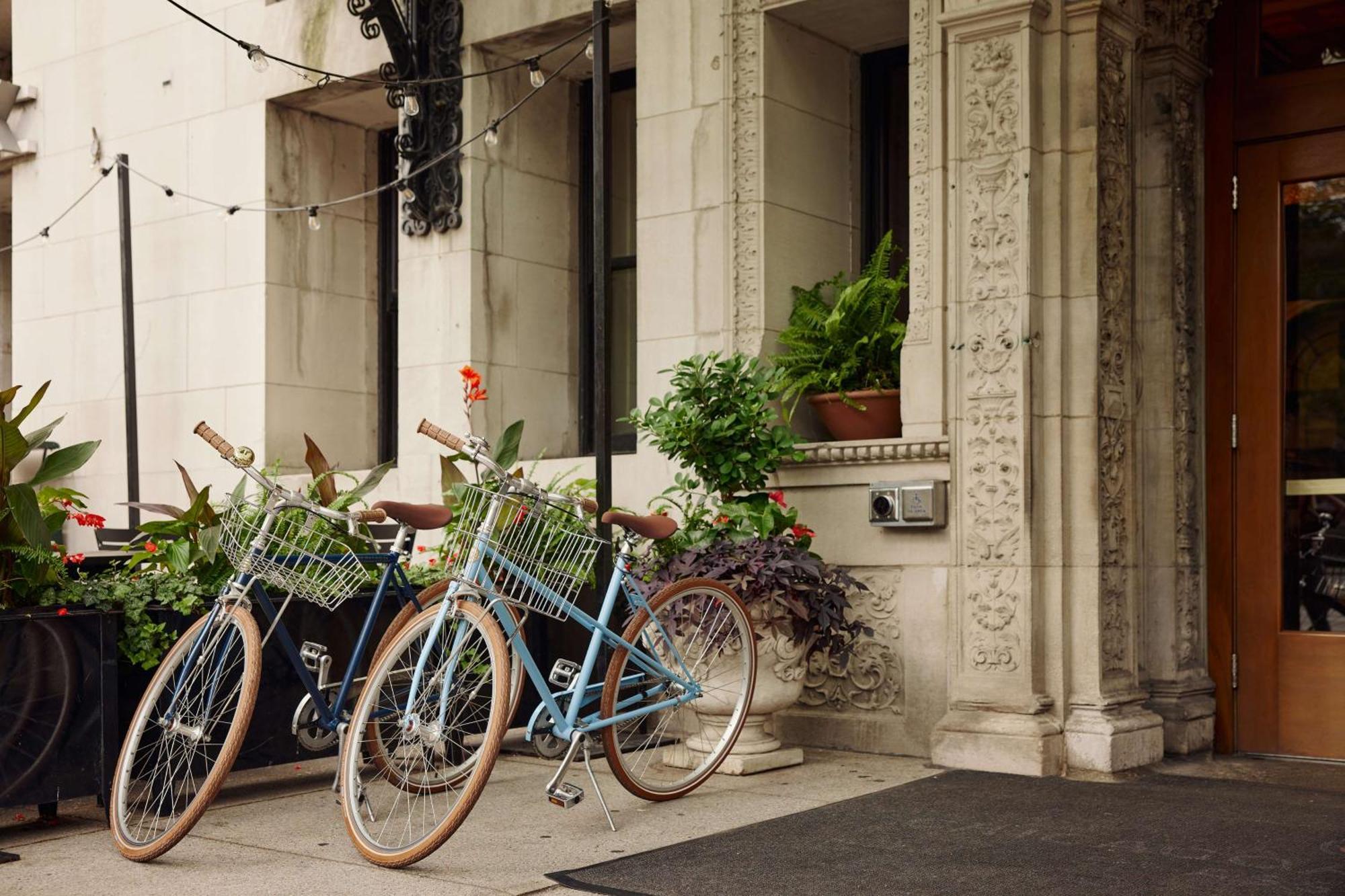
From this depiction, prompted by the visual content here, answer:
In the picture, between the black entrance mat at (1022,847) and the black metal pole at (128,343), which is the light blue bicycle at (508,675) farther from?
the black metal pole at (128,343)

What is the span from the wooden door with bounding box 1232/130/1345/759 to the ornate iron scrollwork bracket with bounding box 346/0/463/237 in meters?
4.96

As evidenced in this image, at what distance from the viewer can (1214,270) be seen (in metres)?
7.99

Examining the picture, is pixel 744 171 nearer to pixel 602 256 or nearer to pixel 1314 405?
pixel 602 256

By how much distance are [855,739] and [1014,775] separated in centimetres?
107

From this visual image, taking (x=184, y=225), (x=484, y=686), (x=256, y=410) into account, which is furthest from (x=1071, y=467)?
(x=184, y=225)

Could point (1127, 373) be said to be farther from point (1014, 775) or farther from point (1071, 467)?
point (1014, 775)

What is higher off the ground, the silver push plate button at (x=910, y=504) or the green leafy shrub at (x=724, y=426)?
the green leafy shrub at (x=724, y=426)

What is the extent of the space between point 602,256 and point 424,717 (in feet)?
9.83

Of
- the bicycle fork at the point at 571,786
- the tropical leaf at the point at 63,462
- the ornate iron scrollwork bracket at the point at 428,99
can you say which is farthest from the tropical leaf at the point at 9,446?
the ornate iron scrollwork bracket at the point at 428,99

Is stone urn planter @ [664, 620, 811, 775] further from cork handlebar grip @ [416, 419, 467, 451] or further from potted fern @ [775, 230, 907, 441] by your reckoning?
cork handlebar grip @ [416, 419, 467, 451]

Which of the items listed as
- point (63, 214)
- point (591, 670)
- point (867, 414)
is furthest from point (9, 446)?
point (63, 214)

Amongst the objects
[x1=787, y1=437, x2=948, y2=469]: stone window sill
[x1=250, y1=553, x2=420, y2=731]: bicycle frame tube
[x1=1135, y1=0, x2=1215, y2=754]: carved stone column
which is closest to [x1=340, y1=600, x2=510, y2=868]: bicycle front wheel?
[x1=250, y1=553, x2=420, y2=731]: bicycle frame tube

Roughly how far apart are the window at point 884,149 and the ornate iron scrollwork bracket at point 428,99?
8.79ft

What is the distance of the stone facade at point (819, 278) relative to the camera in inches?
289
